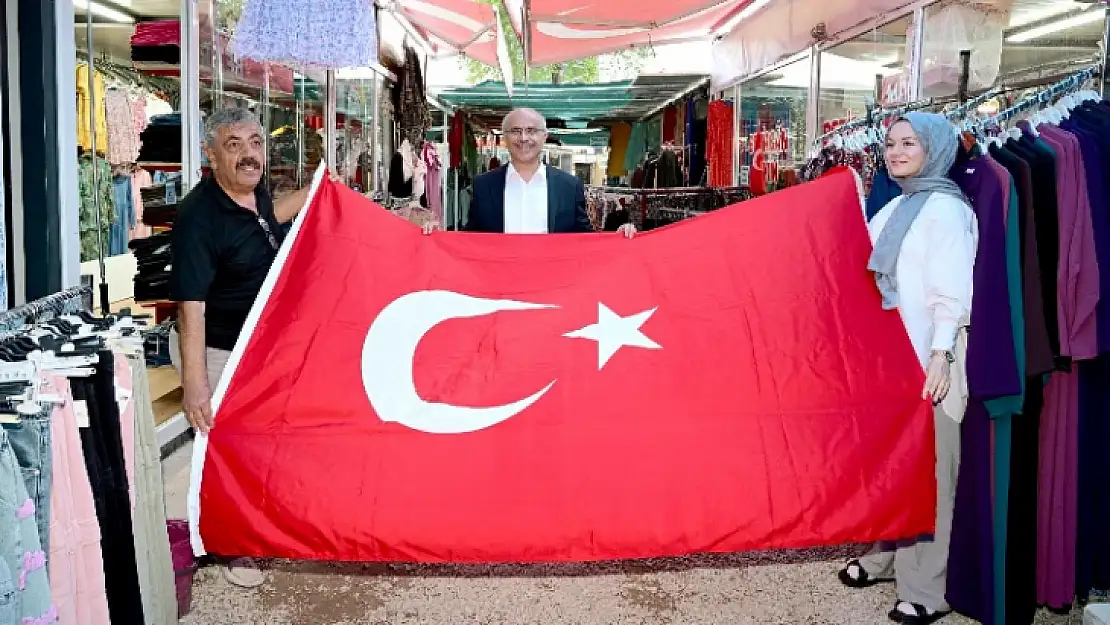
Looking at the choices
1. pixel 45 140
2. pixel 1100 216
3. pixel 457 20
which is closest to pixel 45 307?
pixel 45 140

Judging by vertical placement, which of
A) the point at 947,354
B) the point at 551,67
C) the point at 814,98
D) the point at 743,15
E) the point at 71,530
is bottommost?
the point at 71,530

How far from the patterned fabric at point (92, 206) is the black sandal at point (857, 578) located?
3183 millimetres

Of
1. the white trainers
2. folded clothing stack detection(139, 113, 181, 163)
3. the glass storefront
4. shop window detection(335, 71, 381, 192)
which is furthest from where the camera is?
shop window detection(335, 71, 381, 192)

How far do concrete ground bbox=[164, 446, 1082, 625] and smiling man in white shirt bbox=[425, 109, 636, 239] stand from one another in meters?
1.40

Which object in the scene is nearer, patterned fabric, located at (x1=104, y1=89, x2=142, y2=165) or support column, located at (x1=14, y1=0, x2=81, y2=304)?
support column, located at (x1=14, y1=0, x2=81, y2=304)

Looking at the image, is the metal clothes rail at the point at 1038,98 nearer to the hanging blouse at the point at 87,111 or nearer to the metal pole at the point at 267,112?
the hanging blouse at the point at 87,111

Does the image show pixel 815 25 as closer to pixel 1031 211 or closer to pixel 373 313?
pixel 1031 211

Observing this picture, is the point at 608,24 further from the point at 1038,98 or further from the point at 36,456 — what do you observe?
the point at 36,456

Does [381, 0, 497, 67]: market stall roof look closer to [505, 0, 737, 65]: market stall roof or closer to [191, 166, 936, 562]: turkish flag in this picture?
[505, 0, 737, 65]: market stall roof

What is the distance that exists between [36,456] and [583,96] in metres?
12.1

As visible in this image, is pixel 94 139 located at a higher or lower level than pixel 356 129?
lower

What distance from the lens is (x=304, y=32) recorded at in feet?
15.3

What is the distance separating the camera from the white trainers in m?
3.56

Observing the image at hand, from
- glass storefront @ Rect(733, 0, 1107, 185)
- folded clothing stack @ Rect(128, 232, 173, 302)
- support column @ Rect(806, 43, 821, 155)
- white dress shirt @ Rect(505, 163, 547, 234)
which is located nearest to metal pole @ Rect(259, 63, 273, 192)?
folded clothing stack @ Rect(128, 232, 173, 302)
